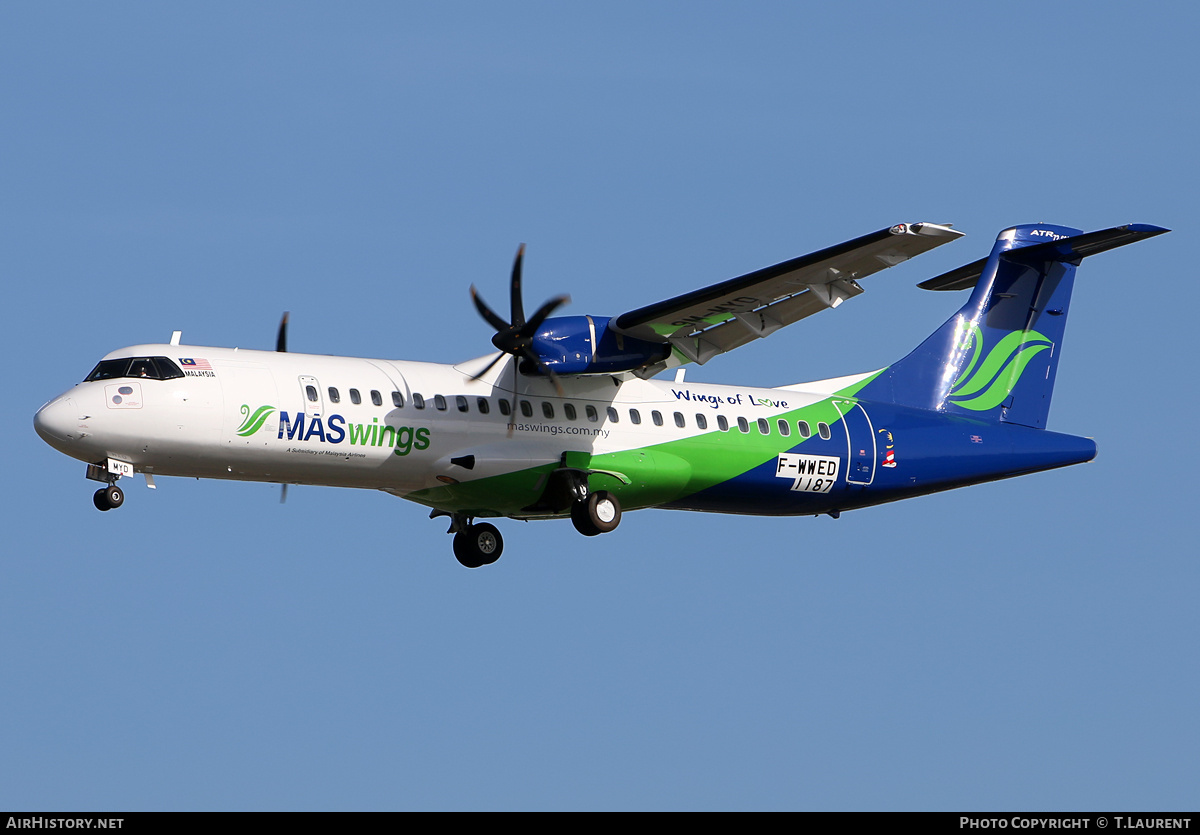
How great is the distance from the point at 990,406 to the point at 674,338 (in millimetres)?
6225

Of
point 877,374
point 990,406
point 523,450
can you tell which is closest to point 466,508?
point 523,450

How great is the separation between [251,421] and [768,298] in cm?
704

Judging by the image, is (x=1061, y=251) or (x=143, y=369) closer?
(x=143, y=369)

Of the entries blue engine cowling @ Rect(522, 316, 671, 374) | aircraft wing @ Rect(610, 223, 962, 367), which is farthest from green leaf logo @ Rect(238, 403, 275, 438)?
aircraft wing @ Rect(610, 223, 962, 367)

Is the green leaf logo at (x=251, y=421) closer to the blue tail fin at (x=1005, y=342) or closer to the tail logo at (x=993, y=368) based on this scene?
the blue tail fin at (x=1005, y=342)

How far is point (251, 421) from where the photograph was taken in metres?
19.1

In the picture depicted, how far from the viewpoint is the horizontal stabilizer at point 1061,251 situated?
2153 cm

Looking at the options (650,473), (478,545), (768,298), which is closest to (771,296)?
(768,298)

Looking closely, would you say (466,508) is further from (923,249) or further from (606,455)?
(923,249)

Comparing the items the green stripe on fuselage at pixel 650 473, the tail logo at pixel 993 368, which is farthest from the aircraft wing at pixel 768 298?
the tail logo at pixel 993 368

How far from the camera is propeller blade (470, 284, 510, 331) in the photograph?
20656 mm

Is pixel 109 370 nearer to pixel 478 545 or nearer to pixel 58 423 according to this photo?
pixel 58 423

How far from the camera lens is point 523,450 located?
20781mm

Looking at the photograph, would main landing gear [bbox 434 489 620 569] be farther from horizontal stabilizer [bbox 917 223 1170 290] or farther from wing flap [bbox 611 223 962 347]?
horizontal stabilizer [bbox 917 223 1170 290]
